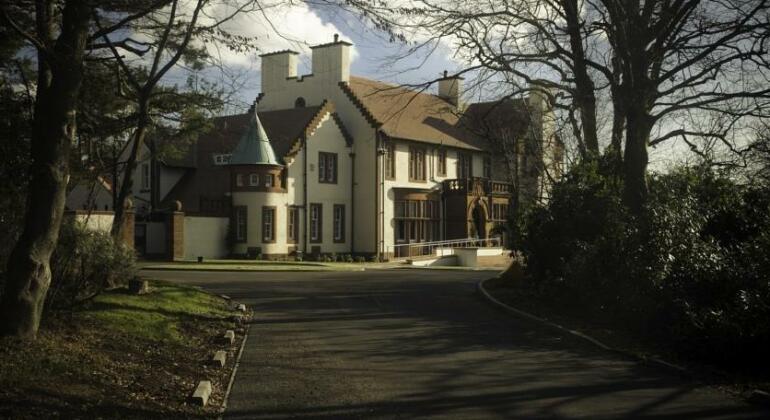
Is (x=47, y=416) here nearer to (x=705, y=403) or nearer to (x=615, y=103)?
(x=705, y=403)

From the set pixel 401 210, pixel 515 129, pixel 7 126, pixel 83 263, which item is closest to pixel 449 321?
pixel 83 263

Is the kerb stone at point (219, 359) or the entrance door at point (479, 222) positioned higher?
the entrance door at point (479, 222)

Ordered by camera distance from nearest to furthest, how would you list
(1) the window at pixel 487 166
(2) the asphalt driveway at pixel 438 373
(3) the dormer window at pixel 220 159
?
1. (2) the asphalt driveway at pixel 438 373
2. (3) the dormer window at pixel 220 159
3. (1) the window at pixel 487 166

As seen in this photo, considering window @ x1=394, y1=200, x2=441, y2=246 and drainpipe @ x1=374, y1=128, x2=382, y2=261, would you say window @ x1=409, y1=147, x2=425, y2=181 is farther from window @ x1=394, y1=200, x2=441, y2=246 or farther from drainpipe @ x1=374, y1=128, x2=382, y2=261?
drainpipe @ x1=374, y1=128, x2=382, y2=261

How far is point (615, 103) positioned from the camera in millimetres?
19922

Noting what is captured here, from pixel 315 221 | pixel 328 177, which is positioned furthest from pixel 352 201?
pixel 315 221

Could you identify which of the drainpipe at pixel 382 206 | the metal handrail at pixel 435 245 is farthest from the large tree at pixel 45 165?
the metal handrail at pixel 435 245

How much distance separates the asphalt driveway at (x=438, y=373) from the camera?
27.0ft

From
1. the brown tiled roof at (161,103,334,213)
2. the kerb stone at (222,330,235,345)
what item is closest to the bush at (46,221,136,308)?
the kerb stone at (222,330,235,345)

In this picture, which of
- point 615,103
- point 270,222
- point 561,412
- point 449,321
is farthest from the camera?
point 270,222

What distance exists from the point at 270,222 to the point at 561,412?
1323 inches

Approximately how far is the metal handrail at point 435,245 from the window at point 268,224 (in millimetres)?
7643

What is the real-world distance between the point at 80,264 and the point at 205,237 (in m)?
26.6

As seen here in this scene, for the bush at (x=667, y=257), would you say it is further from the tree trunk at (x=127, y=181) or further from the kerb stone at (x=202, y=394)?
the tree trunk at (x=127, y=181)
